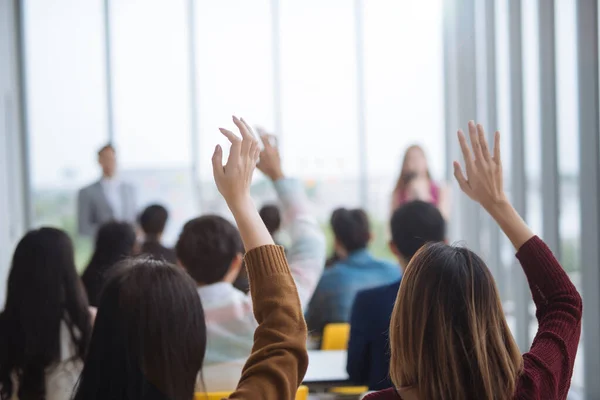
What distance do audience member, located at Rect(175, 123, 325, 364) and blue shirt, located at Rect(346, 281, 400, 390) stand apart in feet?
1.11

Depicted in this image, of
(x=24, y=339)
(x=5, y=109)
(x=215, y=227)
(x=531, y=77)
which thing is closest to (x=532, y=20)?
(x=531, y=77)

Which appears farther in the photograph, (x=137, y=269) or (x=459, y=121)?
(x=459, y=121)

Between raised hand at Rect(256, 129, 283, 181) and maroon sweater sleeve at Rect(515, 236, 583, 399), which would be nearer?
maroon sweater sleeve at Rect(515, 236, 583, 399)

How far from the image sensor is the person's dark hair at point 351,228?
4191mm

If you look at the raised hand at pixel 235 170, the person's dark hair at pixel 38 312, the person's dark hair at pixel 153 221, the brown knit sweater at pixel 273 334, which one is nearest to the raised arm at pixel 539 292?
the brown knit sweater at pixel 273 334

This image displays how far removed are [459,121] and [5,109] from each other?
15.2 feet

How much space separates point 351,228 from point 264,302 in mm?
2955

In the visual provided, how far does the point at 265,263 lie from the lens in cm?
128

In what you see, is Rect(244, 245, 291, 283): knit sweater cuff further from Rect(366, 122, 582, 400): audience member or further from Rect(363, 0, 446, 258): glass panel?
Rect(363, 0, 446, 258): glass panel

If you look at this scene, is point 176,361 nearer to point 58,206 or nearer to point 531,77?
point 531,77

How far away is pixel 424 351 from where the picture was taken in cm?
140

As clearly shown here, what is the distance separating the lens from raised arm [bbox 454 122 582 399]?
1485mm

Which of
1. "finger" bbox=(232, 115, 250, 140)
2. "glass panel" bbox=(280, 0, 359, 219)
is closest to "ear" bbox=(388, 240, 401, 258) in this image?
"finger" bbox=(232, 115, 250, 140)

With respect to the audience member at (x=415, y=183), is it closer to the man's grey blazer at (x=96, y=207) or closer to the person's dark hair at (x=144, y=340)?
the man's grey blazer at (x=96, y=207)
